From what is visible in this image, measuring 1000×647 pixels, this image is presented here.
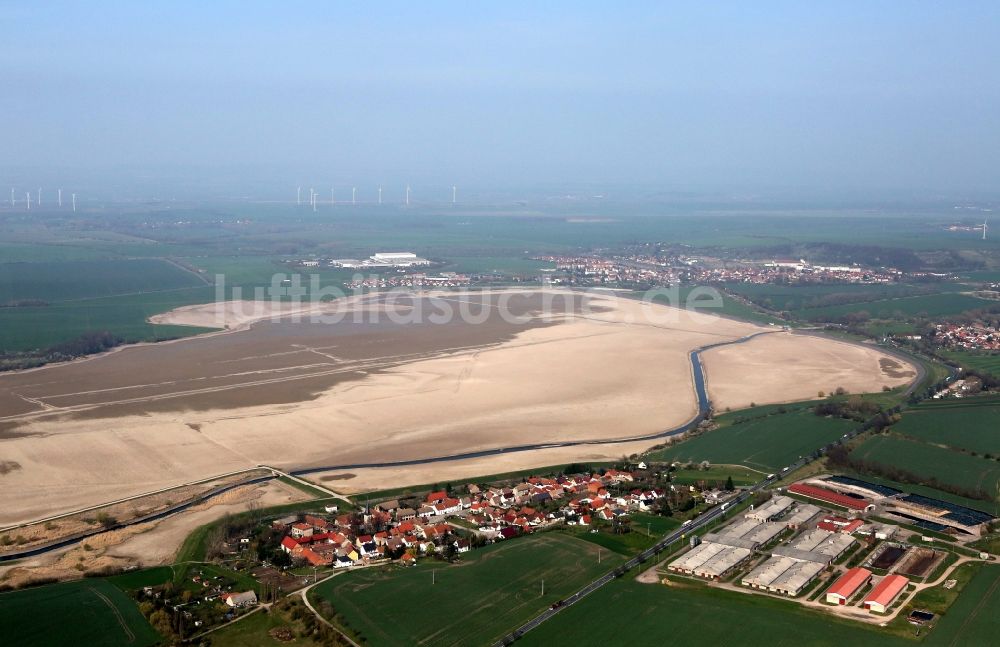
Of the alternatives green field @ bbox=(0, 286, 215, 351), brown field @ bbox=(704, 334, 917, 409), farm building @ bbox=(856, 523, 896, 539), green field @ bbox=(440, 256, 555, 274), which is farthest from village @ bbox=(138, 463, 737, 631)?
green field @ bbox=(440, 256, 555, 274)

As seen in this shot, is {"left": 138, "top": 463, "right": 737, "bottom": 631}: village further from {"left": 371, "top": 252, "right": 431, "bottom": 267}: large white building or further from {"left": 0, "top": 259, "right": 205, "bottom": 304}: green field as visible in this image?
{"left": 371, "top": 252, "right": 431, "bottom": 267}: large white building

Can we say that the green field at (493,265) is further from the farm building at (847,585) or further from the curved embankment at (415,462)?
the farm building at (847,585)

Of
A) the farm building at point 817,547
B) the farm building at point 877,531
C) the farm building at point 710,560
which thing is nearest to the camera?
the farm building at point 710,560

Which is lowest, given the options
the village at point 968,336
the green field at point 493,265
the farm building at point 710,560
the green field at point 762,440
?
the farm building at point 710,560

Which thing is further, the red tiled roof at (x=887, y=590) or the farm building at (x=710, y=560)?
the farm building at (x=710, y=560)

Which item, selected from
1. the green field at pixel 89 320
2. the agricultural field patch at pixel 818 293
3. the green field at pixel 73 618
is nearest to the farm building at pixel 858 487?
the green field at pixel 73 618

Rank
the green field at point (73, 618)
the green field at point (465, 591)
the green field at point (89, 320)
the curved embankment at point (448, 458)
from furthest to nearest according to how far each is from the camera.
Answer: the green field at point (89, 320)
the curved embankment at point (448, 458)
the green field at point (465, 591)
the green field at point (73, 618)

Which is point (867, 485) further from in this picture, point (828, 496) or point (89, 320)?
point (89, 320)

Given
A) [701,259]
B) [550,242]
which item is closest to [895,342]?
[701,259]
